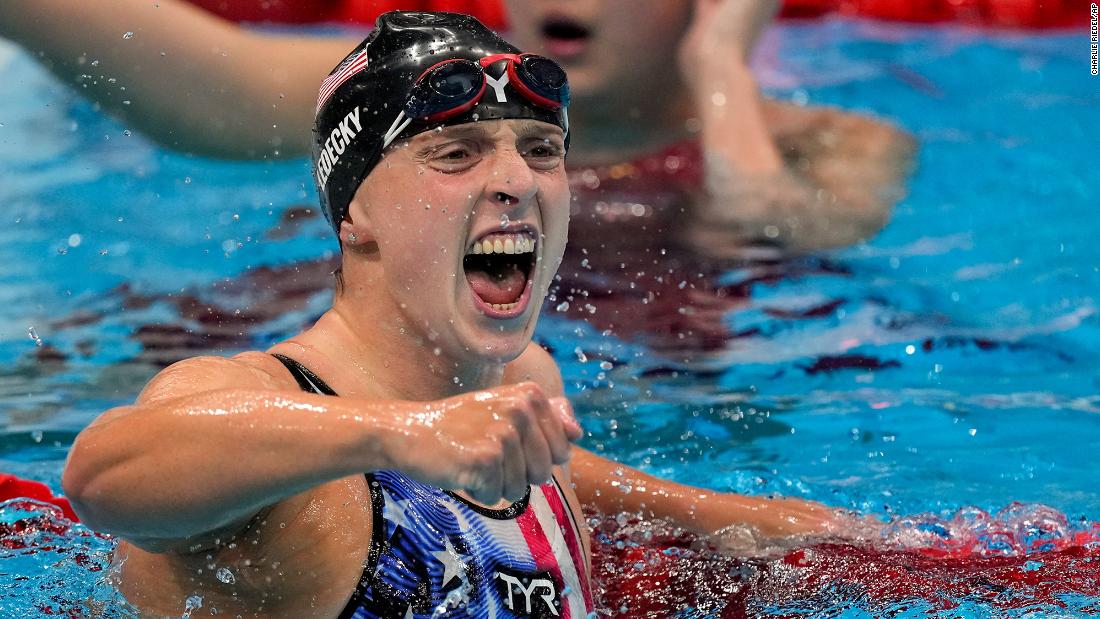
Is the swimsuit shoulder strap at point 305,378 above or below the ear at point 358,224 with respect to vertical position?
below

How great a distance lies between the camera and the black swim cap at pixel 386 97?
7.86ft

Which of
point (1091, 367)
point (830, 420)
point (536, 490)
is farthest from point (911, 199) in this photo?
point (536, 490)

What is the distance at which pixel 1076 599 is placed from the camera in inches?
111

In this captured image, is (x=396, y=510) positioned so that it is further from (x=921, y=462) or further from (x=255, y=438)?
(x=921, y=462)

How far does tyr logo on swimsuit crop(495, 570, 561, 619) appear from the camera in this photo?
2.31 m

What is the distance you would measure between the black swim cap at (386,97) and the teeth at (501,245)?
8.4 inches

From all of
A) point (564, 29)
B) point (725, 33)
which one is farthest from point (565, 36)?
point (725, 33)

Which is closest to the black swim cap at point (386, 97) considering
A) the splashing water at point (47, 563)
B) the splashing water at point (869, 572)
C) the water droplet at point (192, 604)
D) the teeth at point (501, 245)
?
the teeth at point (501, 245)

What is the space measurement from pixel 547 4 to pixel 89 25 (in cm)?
189

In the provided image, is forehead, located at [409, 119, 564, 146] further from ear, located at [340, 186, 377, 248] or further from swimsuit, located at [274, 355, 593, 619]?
swimsuit, located at [274, 355, 593, 619]

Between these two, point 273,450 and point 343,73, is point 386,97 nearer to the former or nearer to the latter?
point 343,73

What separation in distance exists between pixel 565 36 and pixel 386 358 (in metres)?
3.64

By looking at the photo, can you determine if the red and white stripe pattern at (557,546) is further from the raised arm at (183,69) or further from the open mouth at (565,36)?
the open mouth at (565,36)
